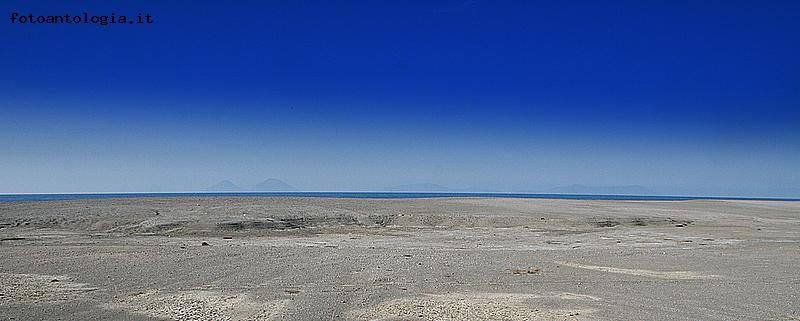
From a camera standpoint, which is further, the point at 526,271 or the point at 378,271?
the point at 526,271

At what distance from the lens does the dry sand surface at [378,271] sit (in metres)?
7.75

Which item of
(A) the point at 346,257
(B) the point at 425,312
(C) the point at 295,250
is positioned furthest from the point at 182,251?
(B) the point at 425,312

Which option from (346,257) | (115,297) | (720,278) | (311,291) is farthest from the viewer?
(346,257)

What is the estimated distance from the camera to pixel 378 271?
11.0 m

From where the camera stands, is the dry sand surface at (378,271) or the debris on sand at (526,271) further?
the debris on sand at (526,271)

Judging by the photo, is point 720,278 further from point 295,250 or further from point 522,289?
point 295,250

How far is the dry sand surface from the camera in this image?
305 inches

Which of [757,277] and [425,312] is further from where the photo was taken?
[757,277]

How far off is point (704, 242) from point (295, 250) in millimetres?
12031

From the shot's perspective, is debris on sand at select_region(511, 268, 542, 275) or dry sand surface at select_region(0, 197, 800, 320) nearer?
dry sand surface at select_region(0, 197, 800, 320)

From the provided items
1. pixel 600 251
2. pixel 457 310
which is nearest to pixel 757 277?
pixel 600 251

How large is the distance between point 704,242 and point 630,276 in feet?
26.6

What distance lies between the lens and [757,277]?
10469 millimetres

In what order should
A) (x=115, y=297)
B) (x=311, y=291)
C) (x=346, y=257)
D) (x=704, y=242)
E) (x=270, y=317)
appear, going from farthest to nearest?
1. (x=704, y=242)
2. (x=346, y=257)
3. (x=311, y=291)
4. (x=115, y=297)
5. (x=270, y=317)
